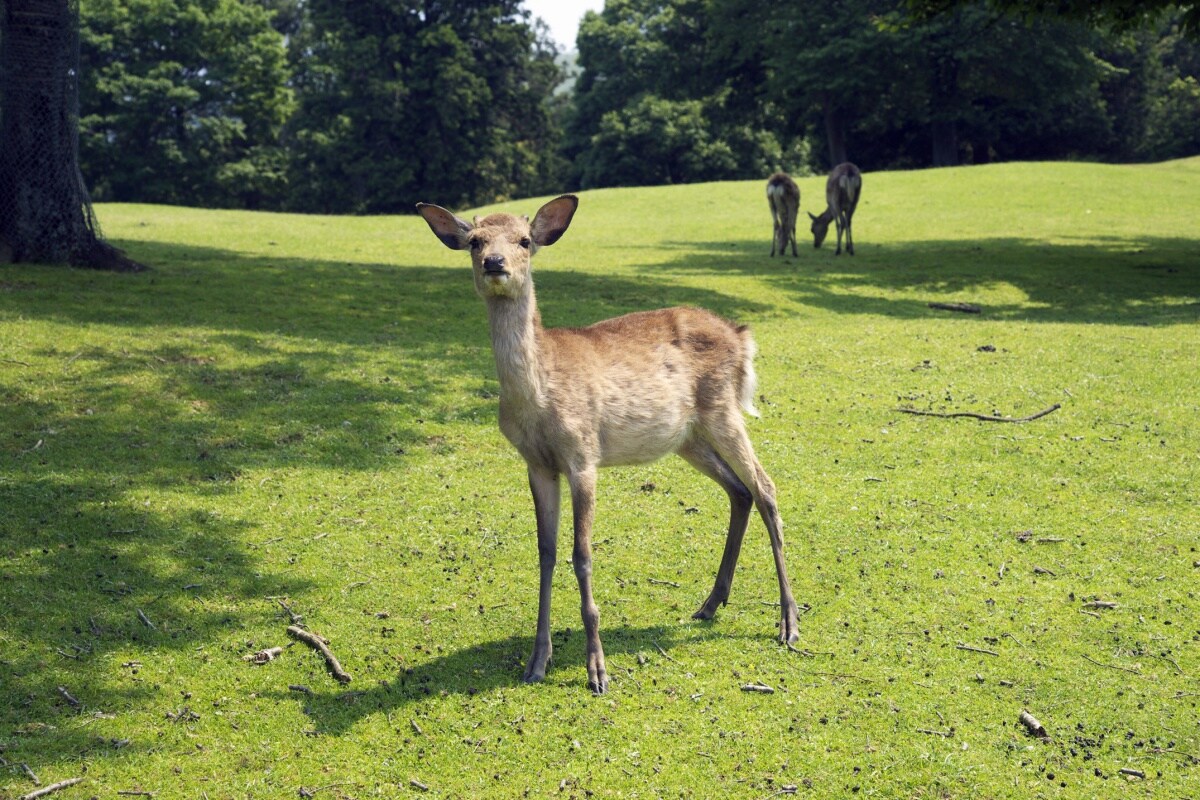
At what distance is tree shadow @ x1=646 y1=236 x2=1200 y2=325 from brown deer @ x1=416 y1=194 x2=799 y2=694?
10519 millimetres

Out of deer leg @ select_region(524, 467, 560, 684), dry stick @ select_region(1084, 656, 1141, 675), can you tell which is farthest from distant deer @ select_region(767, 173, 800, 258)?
deer leg @ select_region(524, 467, 560, 684)

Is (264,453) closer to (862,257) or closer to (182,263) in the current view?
(182,263)

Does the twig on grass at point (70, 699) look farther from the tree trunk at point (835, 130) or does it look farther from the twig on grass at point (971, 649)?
the tree trunk at point (835, 130)

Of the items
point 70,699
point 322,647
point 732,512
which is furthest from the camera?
point 732,512

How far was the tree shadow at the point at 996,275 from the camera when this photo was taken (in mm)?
17562

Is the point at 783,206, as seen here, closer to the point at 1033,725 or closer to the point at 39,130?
the point at 39,130

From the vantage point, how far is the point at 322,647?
6.37 meters

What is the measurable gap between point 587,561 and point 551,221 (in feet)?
6.10

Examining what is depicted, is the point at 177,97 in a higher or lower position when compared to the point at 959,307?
higher

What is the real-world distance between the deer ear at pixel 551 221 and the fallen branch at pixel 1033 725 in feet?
11.5

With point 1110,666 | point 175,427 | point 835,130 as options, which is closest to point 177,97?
point 835,130

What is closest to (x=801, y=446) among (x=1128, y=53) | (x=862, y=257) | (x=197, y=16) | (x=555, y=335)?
(x=555, y=335)

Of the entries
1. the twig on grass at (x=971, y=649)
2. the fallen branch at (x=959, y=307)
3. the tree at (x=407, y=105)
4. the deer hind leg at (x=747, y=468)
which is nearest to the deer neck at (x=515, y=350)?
the deer hind leg at (x=747, y=468)

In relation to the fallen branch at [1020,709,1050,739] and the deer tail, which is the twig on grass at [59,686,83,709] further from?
the fallen branch at [1020,709,1050,739]
